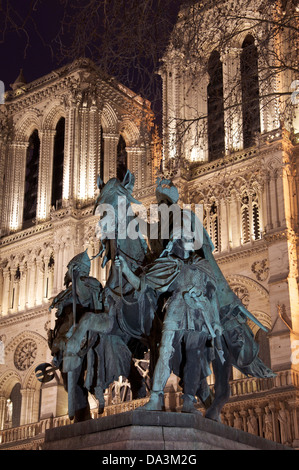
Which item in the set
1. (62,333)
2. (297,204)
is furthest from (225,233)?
(62,333)

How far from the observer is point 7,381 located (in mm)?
29875

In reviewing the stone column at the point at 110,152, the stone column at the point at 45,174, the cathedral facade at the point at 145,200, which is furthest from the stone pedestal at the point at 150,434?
the stone column at the point at 110,152

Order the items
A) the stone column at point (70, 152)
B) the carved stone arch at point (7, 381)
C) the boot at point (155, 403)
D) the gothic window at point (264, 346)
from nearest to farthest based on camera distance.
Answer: the boot at point (155, 403), the gothic window at point (264, 346), the carved stone arch at point (7, 381), the stone column at point (70, 152)

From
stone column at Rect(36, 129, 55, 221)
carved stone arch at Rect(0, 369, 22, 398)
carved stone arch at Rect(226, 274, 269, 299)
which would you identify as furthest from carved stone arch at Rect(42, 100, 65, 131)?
carved stone arch at Rect(226, 274, 269, 299)

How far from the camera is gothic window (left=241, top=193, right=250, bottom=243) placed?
80.1 ft

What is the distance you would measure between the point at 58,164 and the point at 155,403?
28.2 m

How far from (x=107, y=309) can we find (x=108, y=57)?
3.66 m

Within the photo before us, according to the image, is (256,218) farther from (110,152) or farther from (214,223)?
(110,152)

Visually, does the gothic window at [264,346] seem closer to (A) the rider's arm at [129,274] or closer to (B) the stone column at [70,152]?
(B) the stone column at [70,152]

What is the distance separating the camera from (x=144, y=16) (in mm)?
9461

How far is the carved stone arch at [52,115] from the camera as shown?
1331 inches

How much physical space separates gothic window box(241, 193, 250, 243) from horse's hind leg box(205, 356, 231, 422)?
16.6 meters

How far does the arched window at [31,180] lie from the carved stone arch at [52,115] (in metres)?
2.11

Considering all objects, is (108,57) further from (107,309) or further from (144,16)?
(107,309)
